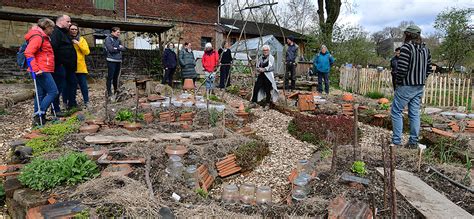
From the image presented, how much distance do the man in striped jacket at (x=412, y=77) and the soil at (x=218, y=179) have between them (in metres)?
0.49

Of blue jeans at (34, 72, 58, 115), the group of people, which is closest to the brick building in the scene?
the group of people

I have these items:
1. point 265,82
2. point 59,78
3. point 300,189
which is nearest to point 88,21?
point 59,78

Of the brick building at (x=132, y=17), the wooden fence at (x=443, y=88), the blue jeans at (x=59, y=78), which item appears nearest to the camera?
the blue jeans at (x=59, y=78)

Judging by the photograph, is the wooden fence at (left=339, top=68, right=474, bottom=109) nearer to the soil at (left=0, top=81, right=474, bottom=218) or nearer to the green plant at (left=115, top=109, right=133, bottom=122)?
the soil at (left=0, top=81, right=474, bottom=218)

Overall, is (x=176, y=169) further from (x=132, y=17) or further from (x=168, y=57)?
(x=132, y=17)

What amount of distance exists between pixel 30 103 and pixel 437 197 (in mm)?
8046

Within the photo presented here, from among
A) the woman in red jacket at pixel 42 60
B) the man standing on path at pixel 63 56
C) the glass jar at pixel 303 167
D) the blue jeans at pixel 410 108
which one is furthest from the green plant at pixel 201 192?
the man standing on path at pixel 63 56

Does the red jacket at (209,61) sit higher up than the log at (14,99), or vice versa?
the red jacket at (209,61)

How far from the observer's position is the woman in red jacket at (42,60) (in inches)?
183

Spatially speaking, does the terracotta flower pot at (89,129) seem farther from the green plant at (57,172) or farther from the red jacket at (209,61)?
the red jacket at (209,61)

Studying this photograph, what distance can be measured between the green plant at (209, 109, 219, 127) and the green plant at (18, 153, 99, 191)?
2.37m

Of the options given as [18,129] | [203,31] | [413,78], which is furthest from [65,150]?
[203,31]

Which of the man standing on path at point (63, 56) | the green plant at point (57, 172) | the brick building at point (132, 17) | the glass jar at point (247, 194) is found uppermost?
the brick building at point (132, 17)

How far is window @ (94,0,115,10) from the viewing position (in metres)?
17.2
